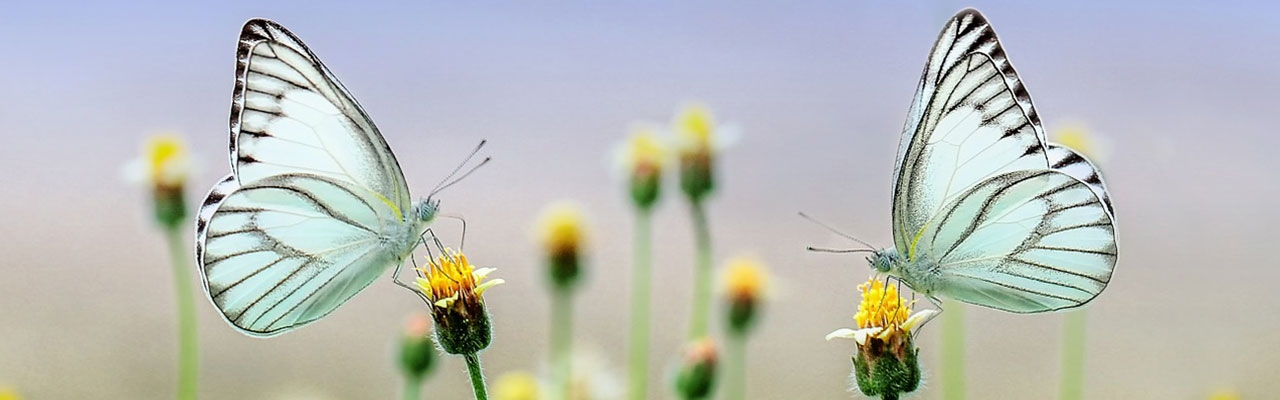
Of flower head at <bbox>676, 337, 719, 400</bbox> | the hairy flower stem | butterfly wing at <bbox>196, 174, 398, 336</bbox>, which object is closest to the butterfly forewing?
flower head at <bbox>676, 337, 719, 400</bbox>

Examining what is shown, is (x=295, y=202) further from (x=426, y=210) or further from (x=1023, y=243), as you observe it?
(x=1023, y=243)

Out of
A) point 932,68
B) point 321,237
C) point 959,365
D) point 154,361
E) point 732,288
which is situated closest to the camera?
point 932,68

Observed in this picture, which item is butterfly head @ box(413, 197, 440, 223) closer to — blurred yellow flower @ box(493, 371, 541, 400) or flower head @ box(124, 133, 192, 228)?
blurred yellow flower @ box(493, 371, 541, 400)

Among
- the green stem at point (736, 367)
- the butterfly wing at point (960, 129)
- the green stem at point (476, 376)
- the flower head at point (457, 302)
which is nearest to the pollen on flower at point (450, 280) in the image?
the flower head at point (457, 302)

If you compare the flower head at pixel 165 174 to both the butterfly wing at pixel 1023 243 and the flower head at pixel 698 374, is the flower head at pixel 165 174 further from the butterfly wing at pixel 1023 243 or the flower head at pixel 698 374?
the butterfly wing at pixel 1023 243

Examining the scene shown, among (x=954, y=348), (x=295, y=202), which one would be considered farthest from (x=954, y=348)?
(x=295, y=202)

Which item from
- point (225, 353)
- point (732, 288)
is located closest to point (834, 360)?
point (732, 288)

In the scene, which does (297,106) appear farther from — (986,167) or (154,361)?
(154,361)
